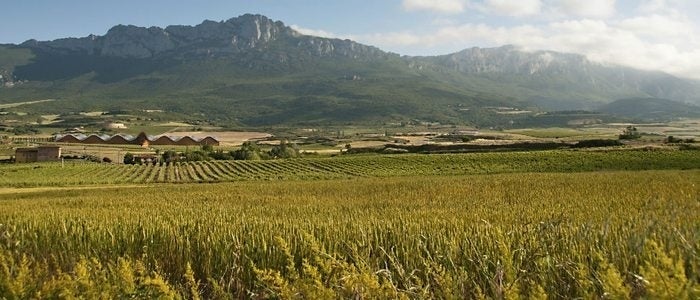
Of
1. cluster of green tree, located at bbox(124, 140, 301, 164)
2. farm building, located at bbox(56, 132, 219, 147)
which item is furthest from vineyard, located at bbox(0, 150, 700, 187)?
farm building, located at bbox(56, 132, 219, 147)

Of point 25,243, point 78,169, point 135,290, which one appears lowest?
point 78,169

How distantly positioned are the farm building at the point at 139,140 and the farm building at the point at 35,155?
45.4 metres

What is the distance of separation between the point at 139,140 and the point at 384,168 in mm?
102865

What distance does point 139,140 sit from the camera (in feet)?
522

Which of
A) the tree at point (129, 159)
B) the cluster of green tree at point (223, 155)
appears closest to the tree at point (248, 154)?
the cluster of green tree at point (223, 155)

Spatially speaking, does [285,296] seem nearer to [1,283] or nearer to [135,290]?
[135,290]

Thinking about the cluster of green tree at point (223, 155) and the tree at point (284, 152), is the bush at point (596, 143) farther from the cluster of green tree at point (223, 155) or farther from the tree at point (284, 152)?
the tree at point (284, 152)

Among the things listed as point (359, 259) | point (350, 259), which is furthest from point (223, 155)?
point (359, 259)

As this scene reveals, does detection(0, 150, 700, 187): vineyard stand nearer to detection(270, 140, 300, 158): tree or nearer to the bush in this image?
the bush

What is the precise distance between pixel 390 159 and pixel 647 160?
34.9m

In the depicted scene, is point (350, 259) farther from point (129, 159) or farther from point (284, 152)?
point (129, 159)

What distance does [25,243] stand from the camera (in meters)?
9.24

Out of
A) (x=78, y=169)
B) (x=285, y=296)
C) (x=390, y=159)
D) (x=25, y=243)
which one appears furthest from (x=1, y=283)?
(x=78, y=169)

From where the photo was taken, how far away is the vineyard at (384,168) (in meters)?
66.9
